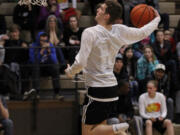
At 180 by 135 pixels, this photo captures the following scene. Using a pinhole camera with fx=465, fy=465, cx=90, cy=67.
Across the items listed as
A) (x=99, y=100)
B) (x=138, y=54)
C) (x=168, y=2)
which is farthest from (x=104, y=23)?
(x=168, y=2)

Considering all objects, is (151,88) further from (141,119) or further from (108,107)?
(108,107)

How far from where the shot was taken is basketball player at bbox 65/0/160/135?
474 cm

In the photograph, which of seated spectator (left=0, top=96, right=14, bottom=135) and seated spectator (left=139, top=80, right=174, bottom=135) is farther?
seated spectator (left=139, top=80, right=174, bottom=135)

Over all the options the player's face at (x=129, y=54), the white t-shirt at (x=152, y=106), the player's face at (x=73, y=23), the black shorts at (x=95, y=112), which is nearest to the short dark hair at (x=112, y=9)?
the black shorts at (x=95, y=112)

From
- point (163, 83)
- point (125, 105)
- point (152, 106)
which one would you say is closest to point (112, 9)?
point (125, 105)

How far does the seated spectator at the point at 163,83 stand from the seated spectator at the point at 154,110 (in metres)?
0.30

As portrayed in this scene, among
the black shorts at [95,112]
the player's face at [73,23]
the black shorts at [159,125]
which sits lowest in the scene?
the black shorts at [159,125]

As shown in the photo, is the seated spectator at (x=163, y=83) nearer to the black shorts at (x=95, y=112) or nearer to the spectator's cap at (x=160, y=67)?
the spectator's cap at (x=160, y=67)

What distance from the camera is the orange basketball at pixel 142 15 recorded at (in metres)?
6.30

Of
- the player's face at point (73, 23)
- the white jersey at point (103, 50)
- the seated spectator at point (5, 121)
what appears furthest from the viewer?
the player's face at point (73, 23)

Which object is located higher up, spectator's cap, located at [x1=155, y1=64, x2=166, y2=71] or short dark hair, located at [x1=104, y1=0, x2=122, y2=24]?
short dark hair, located at [x1=104, y1=0, x2=122, y2=24]

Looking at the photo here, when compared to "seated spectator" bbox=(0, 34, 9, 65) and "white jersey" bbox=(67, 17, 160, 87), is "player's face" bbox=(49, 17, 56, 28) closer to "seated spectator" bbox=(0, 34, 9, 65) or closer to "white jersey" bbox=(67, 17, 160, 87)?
"seated spectator" bbox=(0, 34, 9, 65)

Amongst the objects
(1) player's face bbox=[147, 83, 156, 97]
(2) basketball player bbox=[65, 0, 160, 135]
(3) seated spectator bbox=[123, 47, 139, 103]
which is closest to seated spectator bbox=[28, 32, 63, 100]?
(3) seated spectator bbox=[123, 47, 139, 103]

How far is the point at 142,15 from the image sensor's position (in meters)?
6.44
